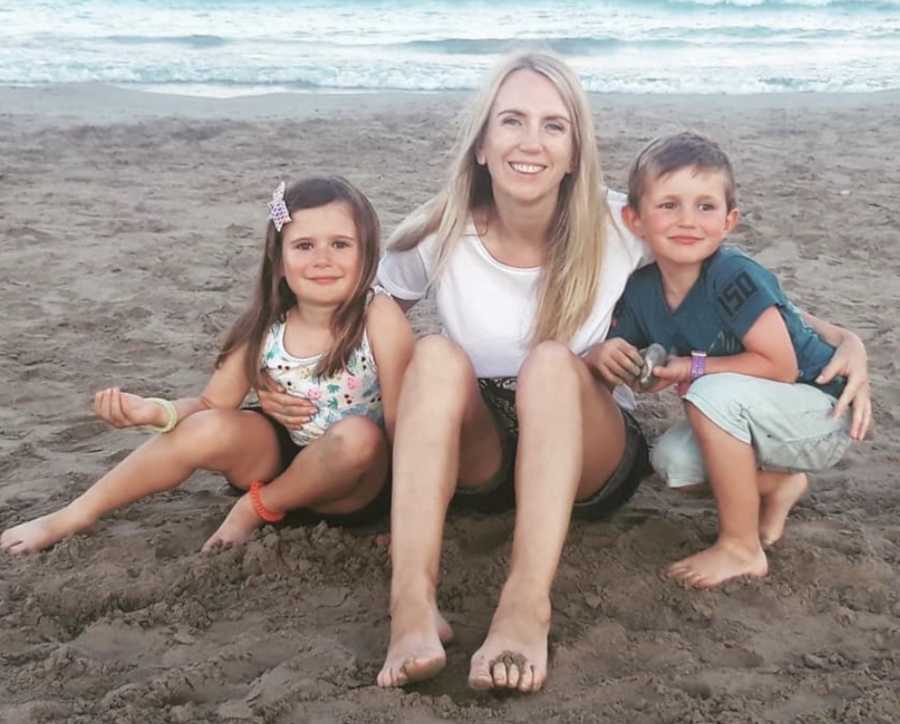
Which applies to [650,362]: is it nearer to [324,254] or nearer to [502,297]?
[502,297]

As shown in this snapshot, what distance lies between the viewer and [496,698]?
6.53 feet

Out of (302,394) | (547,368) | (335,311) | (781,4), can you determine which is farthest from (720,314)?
(781,4)

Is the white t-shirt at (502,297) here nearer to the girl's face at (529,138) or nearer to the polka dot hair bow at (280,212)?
the girl's face at (529,138)

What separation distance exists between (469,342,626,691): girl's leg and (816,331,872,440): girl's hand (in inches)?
22.5

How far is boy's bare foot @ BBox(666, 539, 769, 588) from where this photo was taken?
2.41m

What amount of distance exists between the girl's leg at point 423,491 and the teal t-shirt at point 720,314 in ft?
1.79

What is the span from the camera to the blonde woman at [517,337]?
Answer: 2209 millimetres

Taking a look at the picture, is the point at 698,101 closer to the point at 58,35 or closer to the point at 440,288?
the point at 440,288

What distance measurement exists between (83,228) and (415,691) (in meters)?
4.26

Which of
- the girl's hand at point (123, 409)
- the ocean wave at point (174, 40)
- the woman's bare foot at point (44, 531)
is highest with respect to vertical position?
the girl's hand at point (123, 409)

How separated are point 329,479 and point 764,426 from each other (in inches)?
41.7

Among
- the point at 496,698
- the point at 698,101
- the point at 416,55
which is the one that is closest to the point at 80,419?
the point at 496,698

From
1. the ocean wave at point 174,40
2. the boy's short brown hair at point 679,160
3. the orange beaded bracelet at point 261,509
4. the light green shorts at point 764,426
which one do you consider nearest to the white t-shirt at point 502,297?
the boy's short brown hair at point 679,160

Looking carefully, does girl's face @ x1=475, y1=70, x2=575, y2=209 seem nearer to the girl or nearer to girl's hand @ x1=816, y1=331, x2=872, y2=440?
the girl
